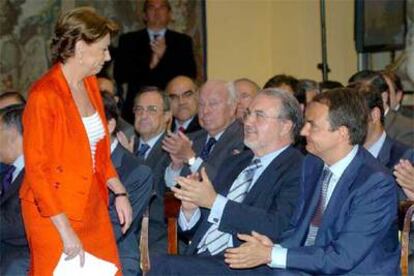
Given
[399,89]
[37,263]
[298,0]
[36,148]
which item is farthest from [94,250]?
[298,0]

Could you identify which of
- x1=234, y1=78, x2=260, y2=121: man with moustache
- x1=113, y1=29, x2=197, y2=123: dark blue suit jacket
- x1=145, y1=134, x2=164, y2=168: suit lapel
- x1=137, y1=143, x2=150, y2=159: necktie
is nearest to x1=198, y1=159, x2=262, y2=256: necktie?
x1=145, y1=134, x2=164, y2=168: suit lapel

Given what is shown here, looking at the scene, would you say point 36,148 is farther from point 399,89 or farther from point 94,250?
point 399,89

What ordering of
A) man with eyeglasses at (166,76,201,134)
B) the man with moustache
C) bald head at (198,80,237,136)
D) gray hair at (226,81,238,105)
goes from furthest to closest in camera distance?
man with eyeglasses at (166,76,201,134), the man with moustache, gray hair at (226,81,238,105), bald head at (198,80,237,136)

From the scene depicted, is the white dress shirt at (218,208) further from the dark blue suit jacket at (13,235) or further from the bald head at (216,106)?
the bald head at (216,106)

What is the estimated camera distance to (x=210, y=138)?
16.8 feet

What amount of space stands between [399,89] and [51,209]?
2.96m

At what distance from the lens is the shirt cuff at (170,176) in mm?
4784

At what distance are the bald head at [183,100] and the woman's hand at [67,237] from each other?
3.01m

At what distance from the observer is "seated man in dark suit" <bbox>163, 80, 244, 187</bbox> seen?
466 centimetres

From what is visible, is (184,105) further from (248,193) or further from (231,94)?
(248,193)

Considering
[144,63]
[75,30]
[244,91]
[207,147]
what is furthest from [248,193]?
[144,63]

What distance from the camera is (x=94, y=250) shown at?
317cm

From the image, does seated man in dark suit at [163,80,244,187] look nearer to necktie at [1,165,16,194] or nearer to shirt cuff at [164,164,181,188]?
shirt cuff at [164,164,181,188]

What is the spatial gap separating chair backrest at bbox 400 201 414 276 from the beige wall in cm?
460
